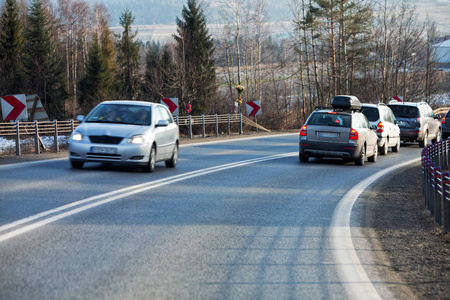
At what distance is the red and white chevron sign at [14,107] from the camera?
20.4 meters

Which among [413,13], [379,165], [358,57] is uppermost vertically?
[413,13]

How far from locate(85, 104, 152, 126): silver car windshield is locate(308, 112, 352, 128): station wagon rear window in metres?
5.64

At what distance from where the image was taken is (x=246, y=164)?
1797cm

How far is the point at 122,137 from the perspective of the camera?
1410 centimetres

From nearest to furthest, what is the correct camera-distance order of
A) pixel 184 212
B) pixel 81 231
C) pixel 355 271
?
pixel 355 271 → pixel 81 231 → pixel 184 212

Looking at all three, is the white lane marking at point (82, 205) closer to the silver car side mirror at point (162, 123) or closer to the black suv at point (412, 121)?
the silver car side mirror at point (162, 123)

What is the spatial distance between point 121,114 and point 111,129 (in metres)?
0.88

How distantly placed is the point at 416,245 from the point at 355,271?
1.91 metres

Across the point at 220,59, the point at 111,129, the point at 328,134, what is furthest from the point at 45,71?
the point at 111,129

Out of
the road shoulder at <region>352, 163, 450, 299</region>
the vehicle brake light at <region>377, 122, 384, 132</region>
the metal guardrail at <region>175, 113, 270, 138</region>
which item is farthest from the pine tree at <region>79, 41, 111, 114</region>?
the road shoulder at <region>352, 163, 450, 299</region>

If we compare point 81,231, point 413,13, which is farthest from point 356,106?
point 413,13

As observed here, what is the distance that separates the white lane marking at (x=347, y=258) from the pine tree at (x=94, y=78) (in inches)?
2091

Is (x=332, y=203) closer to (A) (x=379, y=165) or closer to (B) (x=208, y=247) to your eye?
(B) (x=208, y=247)

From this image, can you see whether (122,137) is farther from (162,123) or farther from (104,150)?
(162,123)
